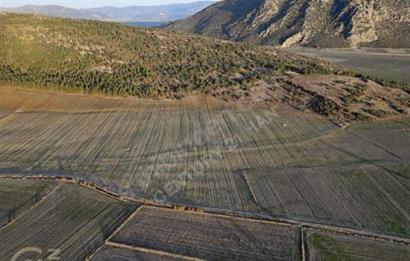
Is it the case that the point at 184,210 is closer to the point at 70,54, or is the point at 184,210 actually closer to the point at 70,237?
the point at 70,237

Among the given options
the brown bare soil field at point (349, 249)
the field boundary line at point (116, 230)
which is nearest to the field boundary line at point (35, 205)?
the field boundary line at point (116, 230)

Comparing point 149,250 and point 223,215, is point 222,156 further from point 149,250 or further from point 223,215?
point 149,250

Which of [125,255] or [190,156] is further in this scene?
[190,156]

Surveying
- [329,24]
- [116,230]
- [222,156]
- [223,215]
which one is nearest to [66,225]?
[116,230]

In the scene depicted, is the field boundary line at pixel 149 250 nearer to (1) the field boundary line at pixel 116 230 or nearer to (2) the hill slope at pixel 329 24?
(1) the field boundary line at pixel 116 230

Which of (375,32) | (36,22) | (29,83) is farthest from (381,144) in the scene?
(375,32)
